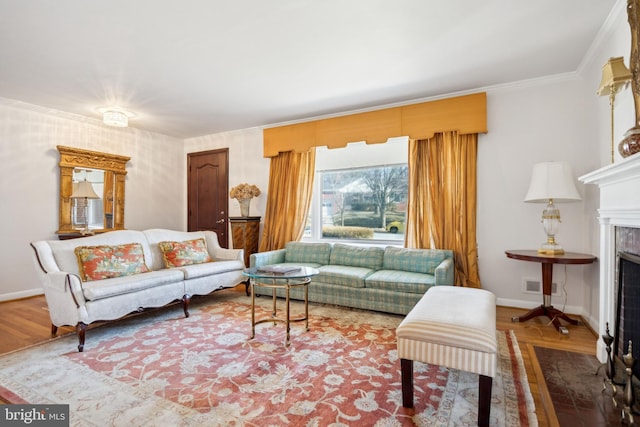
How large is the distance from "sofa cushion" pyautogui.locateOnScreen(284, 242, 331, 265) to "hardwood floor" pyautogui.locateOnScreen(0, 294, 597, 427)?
84.6 inches

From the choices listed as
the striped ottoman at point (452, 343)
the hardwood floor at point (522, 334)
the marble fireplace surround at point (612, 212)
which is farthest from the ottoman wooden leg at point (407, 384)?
the marble fireplace surround at point (612, 212)

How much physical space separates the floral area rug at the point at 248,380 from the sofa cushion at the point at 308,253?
141 cm

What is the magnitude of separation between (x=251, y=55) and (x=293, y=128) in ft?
6.57

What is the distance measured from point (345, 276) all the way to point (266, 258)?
120 cm

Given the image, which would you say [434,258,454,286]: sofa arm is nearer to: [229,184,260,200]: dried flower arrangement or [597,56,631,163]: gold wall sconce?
[597,56,631,163]: gold wall sconce

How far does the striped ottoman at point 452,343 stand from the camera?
1.61 m

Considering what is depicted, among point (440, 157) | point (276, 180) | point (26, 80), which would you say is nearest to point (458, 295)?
point (440, 157)

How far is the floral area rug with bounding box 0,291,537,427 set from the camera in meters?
1.72

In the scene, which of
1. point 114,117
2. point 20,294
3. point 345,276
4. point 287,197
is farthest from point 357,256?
point 20,294

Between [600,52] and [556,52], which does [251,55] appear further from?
[600,52]

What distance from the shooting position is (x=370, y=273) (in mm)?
3793

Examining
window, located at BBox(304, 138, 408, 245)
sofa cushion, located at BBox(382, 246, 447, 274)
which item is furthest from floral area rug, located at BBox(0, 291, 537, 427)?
window, located at BBox(304, 138, 408, 245)

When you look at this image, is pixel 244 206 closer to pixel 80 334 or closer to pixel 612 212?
pixel 80 334

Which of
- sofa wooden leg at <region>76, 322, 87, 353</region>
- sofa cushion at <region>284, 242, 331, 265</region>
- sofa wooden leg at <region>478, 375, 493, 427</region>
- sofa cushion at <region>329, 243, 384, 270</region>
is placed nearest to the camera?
sofa wooden leg at <region>478, 375, 493, 427</region>
